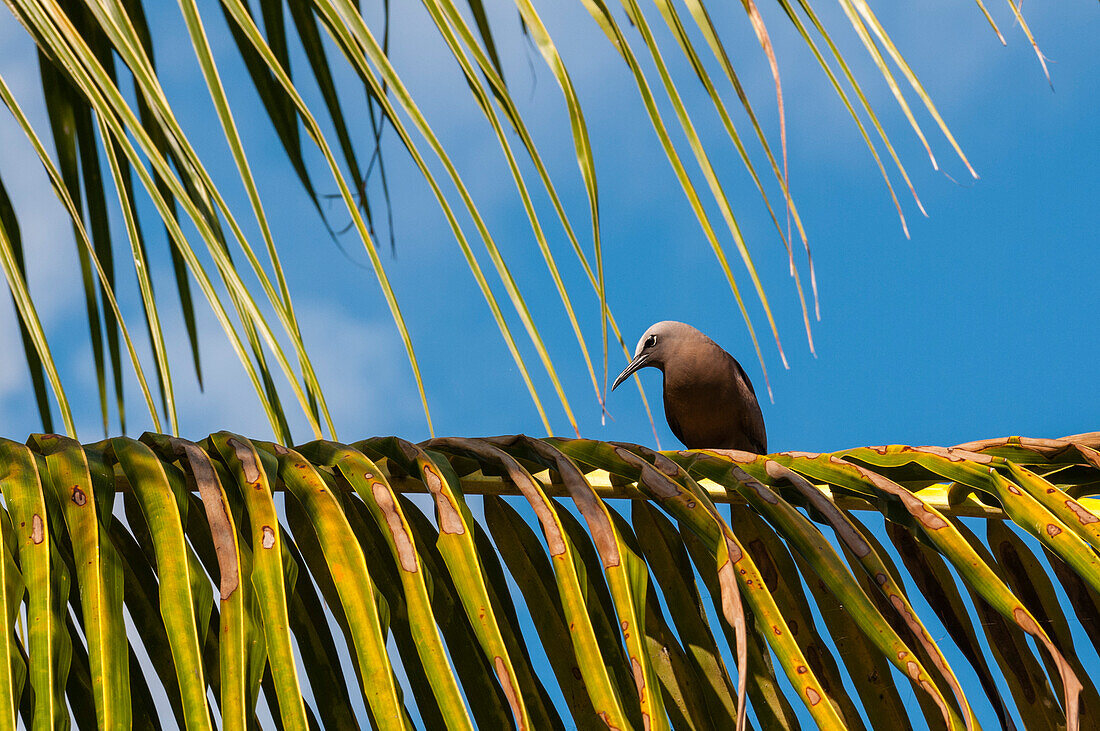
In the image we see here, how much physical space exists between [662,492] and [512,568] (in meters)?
0.19

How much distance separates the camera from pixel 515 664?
3.33ft

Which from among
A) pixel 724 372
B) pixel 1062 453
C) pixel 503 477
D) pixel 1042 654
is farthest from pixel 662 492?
pixel 724 372

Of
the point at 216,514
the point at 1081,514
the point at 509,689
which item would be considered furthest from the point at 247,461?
the point at 1081,514

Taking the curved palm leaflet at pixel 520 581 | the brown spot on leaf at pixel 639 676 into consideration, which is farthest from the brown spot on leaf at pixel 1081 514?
the brown spot on leaf at pixel 639 676

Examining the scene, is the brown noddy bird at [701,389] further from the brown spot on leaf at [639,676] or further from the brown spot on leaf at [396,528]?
the brown spot on leaf at [639,676]

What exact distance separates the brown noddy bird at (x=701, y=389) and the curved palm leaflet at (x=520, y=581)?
1.59m

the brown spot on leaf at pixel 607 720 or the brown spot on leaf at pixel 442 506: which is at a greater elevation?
the brown spot on leaf at pixel 442 506

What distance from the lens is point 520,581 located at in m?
1.12

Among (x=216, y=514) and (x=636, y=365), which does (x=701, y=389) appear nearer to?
(x=636, y=365)

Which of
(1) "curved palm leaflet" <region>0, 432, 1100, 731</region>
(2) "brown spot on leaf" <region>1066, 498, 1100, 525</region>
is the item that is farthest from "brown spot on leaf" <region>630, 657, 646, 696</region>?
(2) "brown spot on leaf" <region>1066, 498, 1100, 525</region>

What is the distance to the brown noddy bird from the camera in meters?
2.94

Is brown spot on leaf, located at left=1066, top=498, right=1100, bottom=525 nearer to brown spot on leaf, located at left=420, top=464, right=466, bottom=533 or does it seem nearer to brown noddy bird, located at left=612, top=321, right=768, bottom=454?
brown spot on leaf, located at left=420, top=464, right=466, bottom=533

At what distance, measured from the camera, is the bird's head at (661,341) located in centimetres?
300

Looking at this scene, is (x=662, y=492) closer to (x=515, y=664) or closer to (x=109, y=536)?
(x=515, y=664)
